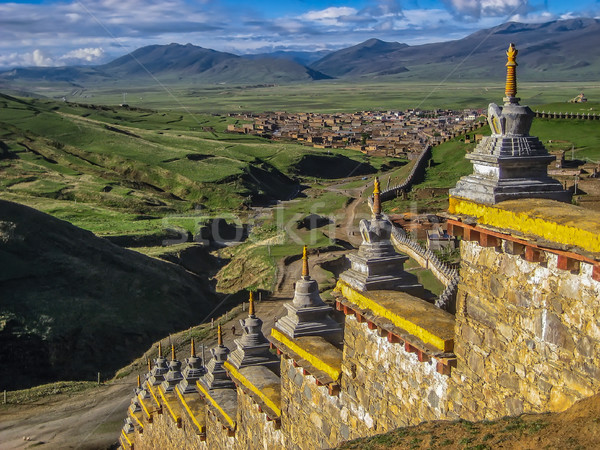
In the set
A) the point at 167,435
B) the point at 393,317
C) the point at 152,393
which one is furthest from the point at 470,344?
the point at 152,393

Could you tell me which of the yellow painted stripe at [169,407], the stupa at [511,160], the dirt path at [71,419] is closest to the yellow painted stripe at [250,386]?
the yellow painted stripe at [169,407]

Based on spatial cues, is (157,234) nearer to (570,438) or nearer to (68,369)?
(68,369)

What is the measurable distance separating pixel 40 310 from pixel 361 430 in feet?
82.2

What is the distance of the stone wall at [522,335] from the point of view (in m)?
5.07

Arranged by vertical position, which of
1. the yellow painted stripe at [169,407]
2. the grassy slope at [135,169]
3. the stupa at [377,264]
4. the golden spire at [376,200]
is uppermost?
the golden spire at [376,200]

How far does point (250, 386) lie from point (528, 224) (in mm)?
6358

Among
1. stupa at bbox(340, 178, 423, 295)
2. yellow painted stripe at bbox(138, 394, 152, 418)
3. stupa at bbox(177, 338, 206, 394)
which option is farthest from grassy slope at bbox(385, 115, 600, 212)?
stupa at bbox(340, 178, 423, 295)

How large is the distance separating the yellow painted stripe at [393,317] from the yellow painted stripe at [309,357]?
97cm

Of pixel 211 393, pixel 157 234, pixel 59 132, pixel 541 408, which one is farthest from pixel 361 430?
pixel 59 132

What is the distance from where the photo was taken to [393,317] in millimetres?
7098

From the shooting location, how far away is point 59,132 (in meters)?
92.6

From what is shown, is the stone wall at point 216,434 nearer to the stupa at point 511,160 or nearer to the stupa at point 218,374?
the stupa at point 218,374

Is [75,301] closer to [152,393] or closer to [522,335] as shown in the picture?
[152,393]

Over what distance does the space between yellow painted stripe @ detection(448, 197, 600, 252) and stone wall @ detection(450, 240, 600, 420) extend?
0.56ft
